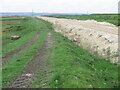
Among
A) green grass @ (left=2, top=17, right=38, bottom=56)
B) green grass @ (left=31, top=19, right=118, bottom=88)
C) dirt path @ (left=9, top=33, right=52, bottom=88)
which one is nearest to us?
green grass @ (left=31, top=19, right=118, bottom=88)

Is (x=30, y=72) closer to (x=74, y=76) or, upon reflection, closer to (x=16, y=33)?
(x=74, y=76)

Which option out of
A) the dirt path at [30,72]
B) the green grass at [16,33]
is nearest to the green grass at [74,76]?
the dirt path at [30,72]

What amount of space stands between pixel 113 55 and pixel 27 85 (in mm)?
10676

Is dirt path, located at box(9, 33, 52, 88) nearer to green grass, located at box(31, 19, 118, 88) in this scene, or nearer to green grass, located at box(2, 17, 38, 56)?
green grass, located at box(31, 19, 118, 88)

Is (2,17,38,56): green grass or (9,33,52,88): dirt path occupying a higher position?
(2,17,38,56): green grass

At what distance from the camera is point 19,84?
13211 mm

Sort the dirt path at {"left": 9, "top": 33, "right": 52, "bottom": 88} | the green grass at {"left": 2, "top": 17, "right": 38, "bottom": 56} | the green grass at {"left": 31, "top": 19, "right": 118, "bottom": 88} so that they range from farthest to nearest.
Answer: the green grass at {"left": 2, "top": 17, "right": 38, "bottom": 56}, the dirt path at {"left": 9, "top": 33, "right": 52, "bottom": 88}, the green grass at {"left": 31, "top": 19, "right": 118, "bottom": 88}

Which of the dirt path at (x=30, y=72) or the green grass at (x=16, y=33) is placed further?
the green grass at (x=16, y=33)

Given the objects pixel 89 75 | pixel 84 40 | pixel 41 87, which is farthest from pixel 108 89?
pixel 84 40

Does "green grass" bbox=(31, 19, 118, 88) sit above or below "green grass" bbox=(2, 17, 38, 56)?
below

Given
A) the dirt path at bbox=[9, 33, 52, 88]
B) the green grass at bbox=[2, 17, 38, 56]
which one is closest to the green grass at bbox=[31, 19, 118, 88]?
the dirt path at bbox=[9, 33, 52, 88]

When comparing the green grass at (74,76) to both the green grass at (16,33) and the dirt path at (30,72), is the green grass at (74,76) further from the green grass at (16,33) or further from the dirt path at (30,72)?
the green grass at (16,33)

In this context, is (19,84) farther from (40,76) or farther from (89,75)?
(89,75)

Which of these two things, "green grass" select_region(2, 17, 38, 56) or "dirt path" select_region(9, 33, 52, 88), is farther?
"green grass" select_region(2, 17, 38, 56)
